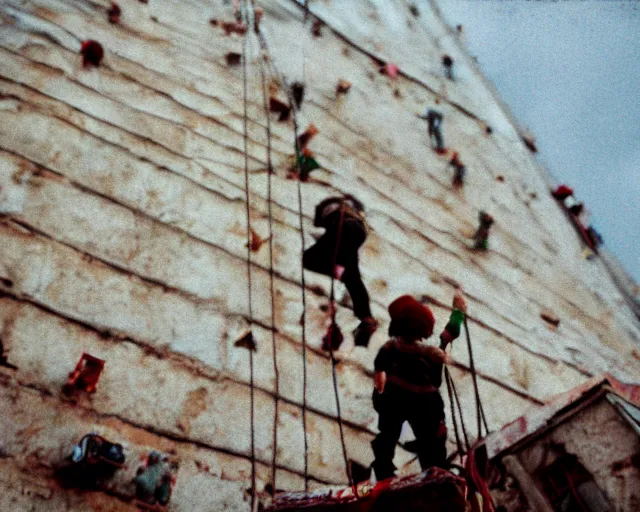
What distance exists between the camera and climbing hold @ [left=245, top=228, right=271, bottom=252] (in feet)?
13.7

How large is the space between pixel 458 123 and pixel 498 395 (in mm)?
4717

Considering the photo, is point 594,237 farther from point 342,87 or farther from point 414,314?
point 414,314

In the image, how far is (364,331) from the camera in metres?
3.99

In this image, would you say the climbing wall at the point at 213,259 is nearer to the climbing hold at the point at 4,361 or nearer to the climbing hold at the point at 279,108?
the climbing hold at the point at 4,361

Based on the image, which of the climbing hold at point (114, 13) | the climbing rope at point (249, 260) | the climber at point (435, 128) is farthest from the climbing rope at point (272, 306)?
the climber at point (435, 128)

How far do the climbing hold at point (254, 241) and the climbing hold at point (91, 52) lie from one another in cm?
190

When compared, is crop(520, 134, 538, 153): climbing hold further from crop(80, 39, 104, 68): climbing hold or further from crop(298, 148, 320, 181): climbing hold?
crop(80, 39, 104, 68): climbing hold

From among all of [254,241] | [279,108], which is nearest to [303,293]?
[254,241]

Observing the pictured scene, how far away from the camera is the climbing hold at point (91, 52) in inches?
183

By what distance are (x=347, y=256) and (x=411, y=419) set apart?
1314 mm

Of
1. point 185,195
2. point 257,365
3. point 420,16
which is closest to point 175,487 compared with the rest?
point 257,365

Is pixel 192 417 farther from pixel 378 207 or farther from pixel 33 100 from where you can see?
pixel 378 207

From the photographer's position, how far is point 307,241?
4.57m

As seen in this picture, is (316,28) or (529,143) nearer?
(316,28)
